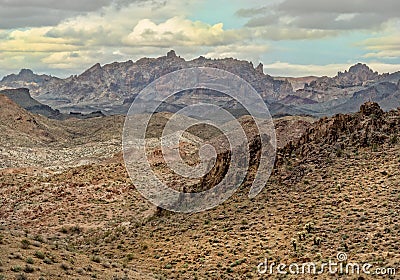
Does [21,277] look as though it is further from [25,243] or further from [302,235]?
[302,235]

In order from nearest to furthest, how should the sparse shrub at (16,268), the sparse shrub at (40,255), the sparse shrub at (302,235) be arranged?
the sparse shrub at (16,268) → the sparse shrub at (40,255) → the sparse shrub at (302,235)

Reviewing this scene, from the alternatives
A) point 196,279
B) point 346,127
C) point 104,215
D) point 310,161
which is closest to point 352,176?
point 310,161

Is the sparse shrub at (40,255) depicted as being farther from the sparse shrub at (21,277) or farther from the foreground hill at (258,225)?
the sparse shrub at (21,277)

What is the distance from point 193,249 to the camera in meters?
32.6

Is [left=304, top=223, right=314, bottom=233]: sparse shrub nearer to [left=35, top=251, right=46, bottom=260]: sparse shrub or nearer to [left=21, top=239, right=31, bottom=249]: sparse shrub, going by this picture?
[left=35, top=251, right=46, bottom=260]: sparse shrub

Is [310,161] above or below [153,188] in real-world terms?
above

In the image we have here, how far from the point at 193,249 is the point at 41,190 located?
1316 inches

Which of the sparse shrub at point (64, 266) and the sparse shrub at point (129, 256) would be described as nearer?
the sparse shrub at point (64, 266)

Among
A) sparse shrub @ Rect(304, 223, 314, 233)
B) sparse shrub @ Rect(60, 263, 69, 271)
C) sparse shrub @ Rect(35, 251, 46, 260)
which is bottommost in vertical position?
sparse shrub @ Rect(304, 223, 314, 233)

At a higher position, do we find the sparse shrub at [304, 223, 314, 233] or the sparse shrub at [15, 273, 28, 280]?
the sparse shrub at [15, 273, 28, 280]

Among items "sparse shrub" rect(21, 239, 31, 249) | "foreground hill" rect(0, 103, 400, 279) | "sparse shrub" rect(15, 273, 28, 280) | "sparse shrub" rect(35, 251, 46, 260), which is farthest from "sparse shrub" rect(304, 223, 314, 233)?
"sparse shrub" rect(15, 273, 28, 280)

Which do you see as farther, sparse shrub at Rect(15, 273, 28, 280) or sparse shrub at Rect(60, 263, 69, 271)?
sparse shrub at Rect(60, 263, 69, 271)

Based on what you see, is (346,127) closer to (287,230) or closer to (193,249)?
(287,230)

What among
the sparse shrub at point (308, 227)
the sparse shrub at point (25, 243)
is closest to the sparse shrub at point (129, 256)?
the sparse shrub at point (25, 243)
